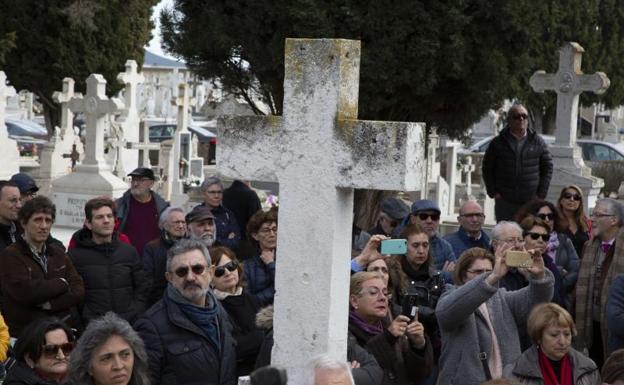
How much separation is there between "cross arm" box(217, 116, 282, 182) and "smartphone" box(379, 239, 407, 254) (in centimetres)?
97

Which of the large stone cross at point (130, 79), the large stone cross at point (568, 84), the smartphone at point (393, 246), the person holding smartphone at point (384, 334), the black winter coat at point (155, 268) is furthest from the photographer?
the large stone cross at point (130, 79)

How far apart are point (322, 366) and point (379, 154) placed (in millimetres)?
949

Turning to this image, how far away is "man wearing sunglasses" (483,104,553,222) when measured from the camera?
10.9 meters

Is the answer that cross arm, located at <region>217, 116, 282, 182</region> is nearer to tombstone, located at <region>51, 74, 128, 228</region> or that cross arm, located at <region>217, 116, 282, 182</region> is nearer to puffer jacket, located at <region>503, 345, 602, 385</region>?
puffer jacket, located at <region>503, 345, 602, 385</region>

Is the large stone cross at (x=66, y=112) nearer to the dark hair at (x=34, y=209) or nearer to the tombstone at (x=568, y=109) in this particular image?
the tombstone at (x=568, y=109)

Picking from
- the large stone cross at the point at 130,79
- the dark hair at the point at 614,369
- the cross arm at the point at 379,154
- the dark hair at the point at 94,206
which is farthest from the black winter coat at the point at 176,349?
the large stone cross at the point at 130,79

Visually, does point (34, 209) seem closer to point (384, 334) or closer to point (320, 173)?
point (384, 334)

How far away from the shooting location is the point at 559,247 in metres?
8.54

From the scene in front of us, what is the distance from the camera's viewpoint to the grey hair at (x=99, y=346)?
16.9 ft

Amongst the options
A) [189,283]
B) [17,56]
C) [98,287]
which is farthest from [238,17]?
[17,56]

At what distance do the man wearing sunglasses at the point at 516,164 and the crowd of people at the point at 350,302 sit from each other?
1.53 metres

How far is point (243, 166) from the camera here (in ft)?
17.5

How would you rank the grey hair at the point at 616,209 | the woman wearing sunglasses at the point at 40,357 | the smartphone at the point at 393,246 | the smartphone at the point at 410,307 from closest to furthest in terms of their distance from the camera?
the woman wearing sunglasses at the point at 40,357 → the smartphone at the point at 393,246 → the smartphone at the point at 410,307 → the grey hair at the point at 616,209

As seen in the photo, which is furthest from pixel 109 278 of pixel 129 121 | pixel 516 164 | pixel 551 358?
pixel 129 121
